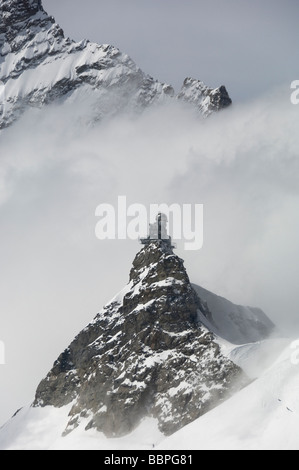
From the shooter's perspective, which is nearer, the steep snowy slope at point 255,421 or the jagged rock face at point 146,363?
the steep snowy slope at point 255,421

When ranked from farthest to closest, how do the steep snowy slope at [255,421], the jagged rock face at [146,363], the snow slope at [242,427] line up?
the jagged rock face at [146,363] < the snow slope at [242,427] < the steep snowy slope at [255,421]

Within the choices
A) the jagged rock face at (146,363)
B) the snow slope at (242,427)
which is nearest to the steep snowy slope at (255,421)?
the snow slope at (242,427)

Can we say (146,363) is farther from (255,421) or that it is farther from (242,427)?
(255,421)

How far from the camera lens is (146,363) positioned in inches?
6417

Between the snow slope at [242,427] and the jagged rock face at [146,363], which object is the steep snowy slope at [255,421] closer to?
the snow slope at [242,427]

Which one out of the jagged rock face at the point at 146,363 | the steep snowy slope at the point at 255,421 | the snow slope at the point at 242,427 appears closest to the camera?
the steep snowy slope at the point at 255,421

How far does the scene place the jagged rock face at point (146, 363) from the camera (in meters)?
152

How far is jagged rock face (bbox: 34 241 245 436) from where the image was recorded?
152000 mm

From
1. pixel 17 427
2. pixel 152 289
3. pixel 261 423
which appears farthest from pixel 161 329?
pixel 17 427

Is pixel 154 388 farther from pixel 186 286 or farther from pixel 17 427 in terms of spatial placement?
pixel 17 427

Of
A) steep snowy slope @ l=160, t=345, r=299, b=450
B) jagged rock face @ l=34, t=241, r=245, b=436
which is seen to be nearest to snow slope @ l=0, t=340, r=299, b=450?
steep snowy slope @ l=160, t=345, r=299, b=450

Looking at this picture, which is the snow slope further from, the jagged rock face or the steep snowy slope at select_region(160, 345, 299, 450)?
the jagged rock face

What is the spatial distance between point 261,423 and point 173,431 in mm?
22482
